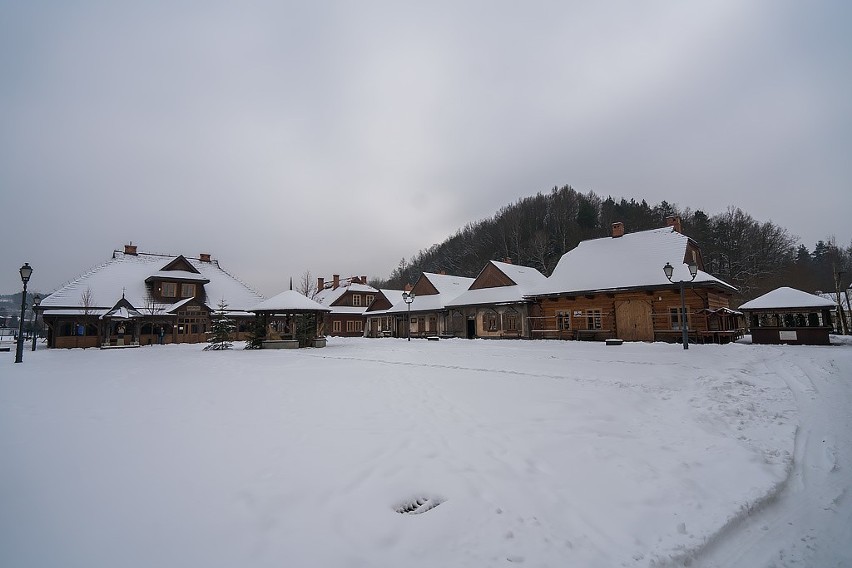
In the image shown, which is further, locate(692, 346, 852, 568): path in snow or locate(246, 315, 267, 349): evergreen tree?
locate(246, 315, 267, 349): evergreen tree

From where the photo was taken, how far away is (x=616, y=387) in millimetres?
8773

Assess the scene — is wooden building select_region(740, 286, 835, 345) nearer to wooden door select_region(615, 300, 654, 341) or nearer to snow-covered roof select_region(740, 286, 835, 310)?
snow-covered roof select_region(740, 286, 835, 310)

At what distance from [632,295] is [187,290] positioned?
3664 cm

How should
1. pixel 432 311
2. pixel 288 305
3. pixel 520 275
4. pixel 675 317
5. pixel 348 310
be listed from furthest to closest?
pixel 348 310 < pixel 432 311 < pixel 520 275 < pixel 288 305 < pixel 675 317

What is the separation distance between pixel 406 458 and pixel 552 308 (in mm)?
26028

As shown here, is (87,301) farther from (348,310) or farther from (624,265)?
(624,265)

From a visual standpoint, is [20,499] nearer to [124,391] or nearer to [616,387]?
[124,391]

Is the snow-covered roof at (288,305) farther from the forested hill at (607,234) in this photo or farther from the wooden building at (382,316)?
the forested hill at (607,234)

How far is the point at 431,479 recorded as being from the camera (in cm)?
418

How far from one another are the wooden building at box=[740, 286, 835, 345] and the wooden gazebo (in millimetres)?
24732

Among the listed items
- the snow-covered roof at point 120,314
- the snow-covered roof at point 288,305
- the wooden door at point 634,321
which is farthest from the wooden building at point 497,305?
the snow-covered roof at point 120,314

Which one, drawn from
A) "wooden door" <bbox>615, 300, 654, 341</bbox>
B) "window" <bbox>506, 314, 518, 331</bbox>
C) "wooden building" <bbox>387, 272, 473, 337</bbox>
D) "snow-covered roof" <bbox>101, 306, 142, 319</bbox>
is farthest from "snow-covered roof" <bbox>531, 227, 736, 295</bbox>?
"snow-covered roof" <bbox>101, 306, 142, 319</bbox>

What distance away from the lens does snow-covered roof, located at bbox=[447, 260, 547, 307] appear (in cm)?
3262

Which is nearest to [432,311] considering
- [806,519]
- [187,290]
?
[187,290]
